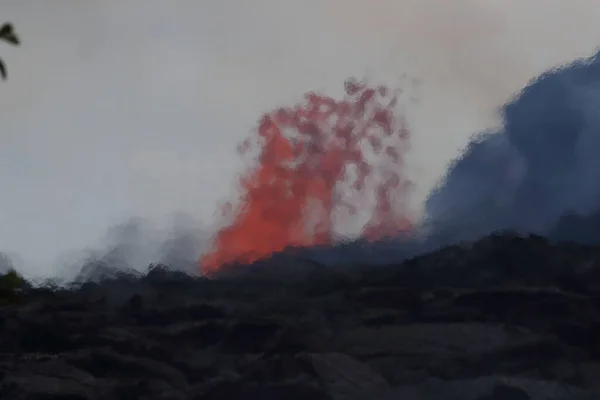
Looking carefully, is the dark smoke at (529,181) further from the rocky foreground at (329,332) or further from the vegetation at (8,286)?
the vegetation at (8,286)

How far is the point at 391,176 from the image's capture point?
25.9 feet

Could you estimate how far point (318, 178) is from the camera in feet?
26.2

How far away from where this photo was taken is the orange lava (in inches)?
308

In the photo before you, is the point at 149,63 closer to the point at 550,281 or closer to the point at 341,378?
the point at 341,378

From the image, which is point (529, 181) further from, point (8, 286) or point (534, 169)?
point (8, 286)

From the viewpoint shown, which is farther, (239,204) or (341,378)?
(239,204)

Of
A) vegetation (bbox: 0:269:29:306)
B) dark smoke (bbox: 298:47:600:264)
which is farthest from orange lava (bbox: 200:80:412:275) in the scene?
vegetation (bbox: 0:269:29:306)

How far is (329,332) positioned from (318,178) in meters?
1.50

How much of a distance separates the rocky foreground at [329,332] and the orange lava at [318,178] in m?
0.33

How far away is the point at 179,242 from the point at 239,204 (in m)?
0.68

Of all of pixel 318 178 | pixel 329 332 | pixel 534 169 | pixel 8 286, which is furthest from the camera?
pixel 318 178

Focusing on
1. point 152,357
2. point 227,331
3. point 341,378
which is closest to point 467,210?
point 341,378

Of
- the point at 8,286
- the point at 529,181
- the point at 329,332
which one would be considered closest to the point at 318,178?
the point at 329,332

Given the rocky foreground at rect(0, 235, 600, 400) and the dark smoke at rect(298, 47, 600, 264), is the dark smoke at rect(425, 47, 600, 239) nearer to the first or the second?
the dark smoke at rect(298, 47, 600, 264)
